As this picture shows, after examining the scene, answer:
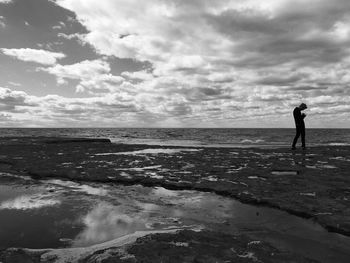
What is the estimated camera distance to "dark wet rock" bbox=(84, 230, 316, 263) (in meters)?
4.18

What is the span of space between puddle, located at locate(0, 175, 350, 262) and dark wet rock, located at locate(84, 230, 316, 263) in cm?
45

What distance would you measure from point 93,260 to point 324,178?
8.72 m

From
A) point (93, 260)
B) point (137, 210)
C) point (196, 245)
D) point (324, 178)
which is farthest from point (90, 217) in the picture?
point (324, 178)

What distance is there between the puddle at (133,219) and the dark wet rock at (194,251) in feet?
1.49

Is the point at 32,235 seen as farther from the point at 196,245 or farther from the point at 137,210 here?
the point at 196,245

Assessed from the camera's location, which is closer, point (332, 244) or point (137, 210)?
point (332, 244)

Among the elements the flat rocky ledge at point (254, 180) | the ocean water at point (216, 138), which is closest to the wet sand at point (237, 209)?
the flat rocky ledge at point (254, 180)

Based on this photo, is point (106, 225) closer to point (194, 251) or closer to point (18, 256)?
point (18, 256)

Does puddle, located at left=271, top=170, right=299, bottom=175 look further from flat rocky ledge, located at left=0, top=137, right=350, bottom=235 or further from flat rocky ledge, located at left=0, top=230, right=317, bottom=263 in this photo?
flat rocky ledge, located at left=0, top=230, right=317, bottom=263

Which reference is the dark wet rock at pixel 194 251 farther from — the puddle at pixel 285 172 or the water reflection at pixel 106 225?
the puddle at pixel 285 172

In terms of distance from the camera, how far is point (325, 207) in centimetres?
689

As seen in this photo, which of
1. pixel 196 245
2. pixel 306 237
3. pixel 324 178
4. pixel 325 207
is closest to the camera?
pixel 196 245

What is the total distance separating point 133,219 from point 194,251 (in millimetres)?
2124

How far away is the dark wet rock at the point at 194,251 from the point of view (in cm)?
418
